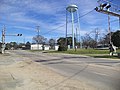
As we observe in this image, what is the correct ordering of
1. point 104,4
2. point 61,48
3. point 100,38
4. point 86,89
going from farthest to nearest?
point 100,38 → point 61,48 → point 104,4 → point 86,89

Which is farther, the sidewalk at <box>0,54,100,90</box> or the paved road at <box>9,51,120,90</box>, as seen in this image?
the paved road at <box>9,51,120,90</box>

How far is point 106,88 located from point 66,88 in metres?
1.57

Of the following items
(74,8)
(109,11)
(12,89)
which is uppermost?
(74,8)

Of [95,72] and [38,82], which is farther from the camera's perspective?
[95,72]

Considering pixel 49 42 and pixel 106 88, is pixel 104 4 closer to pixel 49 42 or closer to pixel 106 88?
pixel 106 88

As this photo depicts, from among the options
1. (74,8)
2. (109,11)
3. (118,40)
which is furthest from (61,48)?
(109,11)

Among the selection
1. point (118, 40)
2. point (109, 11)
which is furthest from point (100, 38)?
point (109, 11)

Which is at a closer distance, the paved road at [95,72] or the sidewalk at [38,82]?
the sidewalk at [38,82]

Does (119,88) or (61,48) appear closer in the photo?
(119,88)

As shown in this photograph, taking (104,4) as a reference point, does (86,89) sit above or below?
below

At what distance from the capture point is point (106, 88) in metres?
8.67

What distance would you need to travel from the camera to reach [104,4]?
971 inches

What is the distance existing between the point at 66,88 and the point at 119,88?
6.80ft

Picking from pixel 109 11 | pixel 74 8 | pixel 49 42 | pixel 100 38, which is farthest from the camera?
pixel 49 42
